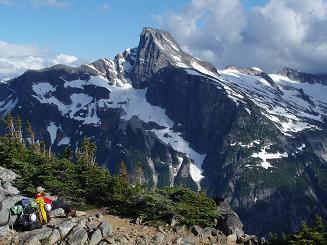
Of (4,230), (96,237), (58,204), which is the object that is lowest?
(4,230)

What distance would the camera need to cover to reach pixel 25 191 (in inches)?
1778

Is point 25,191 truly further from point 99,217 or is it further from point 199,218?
point 199,218

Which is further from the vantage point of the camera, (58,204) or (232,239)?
(58,204)

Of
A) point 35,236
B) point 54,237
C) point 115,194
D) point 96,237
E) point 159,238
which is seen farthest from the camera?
point 115,194

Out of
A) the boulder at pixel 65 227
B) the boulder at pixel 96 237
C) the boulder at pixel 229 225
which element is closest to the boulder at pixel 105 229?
the boulder at pixel 96 237

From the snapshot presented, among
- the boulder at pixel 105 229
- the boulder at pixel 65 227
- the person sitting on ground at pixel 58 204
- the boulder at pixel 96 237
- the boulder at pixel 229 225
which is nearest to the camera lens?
the boulder at pixel 96 237

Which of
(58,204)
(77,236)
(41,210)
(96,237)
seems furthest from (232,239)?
(58,204)

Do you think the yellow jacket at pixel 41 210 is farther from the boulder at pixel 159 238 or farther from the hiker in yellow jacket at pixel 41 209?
the boulder at pixel 159 238

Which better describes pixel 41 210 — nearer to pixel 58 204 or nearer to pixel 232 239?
pixel 58 204

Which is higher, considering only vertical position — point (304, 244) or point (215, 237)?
point (304, 244)

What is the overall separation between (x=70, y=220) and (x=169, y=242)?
6.65 m

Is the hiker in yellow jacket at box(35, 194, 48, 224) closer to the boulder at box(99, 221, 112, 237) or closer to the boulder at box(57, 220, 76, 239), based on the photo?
the boulder at box(57, 220, 76, 239)

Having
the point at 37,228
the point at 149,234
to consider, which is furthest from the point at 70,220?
the point at 149,234

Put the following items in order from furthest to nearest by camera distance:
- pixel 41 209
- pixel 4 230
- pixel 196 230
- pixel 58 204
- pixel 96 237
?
pixel 58 204 < pixel 196 230 < pixel 41 209 < pixel 4 230 < pixel 96 237
